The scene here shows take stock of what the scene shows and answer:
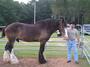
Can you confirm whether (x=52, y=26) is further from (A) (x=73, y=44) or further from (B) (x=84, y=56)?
(B) (x=84, y=56)

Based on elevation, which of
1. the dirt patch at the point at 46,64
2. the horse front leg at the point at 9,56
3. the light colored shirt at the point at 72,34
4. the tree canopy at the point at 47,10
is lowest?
the dirt patch at the point at 46,64

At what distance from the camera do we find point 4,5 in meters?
61.9

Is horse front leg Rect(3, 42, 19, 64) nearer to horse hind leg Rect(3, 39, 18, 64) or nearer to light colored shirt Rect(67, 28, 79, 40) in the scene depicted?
horse hind leg Rect(3, 39, 18, 64)

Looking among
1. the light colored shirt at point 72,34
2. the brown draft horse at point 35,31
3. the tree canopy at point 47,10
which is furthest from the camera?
the tree canopy at point 47,10

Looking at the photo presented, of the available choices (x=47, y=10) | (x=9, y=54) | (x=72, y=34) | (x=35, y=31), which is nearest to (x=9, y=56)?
(x=9, y=54)

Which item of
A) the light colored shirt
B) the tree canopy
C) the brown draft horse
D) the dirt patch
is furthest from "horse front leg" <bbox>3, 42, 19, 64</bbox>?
the tree canopy

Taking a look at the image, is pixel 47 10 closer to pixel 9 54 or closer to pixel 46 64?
pixel 9 54

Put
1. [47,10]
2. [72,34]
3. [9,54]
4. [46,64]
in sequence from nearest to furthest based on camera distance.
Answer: [72,34] < [46,64] < [9,54] < [47,10]

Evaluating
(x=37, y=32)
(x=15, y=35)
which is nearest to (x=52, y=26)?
(x=37, y=32)

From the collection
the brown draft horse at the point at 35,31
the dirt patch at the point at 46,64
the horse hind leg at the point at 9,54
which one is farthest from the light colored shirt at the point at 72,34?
the horse hind leg at the point at 9,54

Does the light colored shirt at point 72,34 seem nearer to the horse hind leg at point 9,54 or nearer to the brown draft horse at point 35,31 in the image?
the brown draft horse at point 35,31

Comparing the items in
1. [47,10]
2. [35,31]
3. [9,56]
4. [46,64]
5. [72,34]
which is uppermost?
[47,10]

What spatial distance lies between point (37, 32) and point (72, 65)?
5.41 feet

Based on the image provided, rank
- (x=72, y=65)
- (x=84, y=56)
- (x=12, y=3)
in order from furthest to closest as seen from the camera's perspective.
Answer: (x=12, y=3)
(x=84, y=56)
(x=72, y=65)
